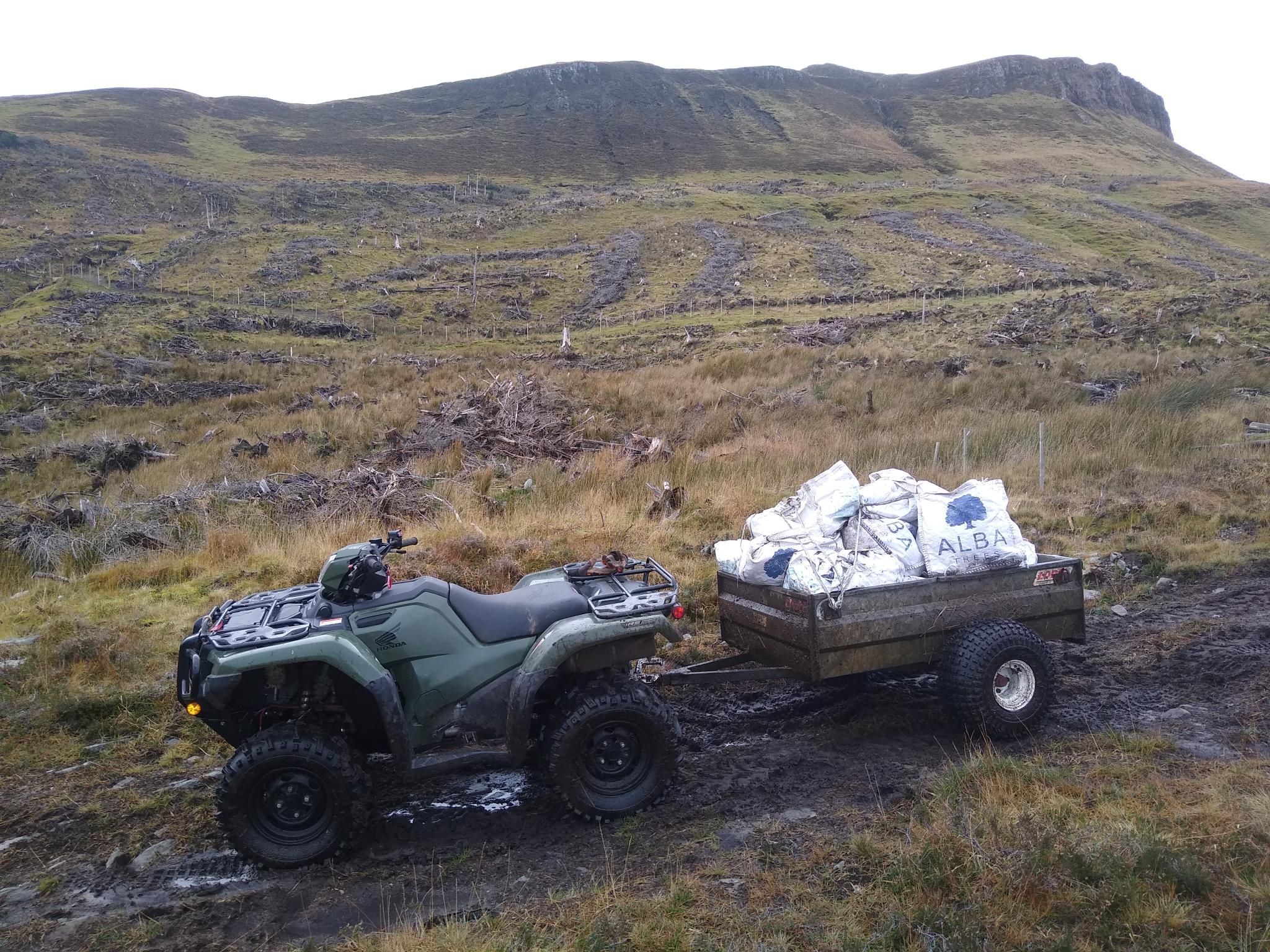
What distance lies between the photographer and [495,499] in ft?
32.8

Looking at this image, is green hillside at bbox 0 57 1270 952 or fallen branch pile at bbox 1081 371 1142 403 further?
fallen branch pile at bbox 1081 371 1142 403

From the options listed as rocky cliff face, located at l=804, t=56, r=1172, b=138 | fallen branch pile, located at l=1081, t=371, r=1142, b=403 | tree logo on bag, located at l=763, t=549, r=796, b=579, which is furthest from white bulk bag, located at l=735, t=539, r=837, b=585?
rocky cliff face, located at l=804, t=56, r=1172, b=138

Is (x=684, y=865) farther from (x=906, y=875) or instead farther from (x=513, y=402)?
(x=513, y=402)

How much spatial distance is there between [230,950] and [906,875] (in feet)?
8.91

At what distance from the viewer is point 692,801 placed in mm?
4293

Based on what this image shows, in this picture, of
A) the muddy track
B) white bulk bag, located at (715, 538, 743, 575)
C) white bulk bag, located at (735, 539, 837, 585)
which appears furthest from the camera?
white bulk bag, located at (715, 538, 743, 575)

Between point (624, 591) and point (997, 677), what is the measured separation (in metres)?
2.26

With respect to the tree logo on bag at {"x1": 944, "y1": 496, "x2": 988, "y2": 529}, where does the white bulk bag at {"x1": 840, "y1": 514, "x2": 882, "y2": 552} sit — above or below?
below

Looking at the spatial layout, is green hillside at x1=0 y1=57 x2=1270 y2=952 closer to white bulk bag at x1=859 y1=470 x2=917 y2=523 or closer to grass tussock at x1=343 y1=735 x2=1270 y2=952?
grass tussock at x1=343 y1=735 x2=1270 y2=952

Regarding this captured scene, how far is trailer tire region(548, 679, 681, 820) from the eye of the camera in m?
4.04

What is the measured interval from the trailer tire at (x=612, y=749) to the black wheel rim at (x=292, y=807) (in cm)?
112

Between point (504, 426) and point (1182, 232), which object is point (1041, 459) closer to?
point (504, 426)

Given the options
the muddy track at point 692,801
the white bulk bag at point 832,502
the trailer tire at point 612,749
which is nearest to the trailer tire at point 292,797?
the muddy track at point 692,801

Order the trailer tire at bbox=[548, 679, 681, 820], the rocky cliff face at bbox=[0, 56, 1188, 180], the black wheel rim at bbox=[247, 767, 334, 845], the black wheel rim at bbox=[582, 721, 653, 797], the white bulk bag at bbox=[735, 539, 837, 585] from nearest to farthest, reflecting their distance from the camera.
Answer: the black wheel rim at bbox=[247, 767, 334, 845]
the trailer tire at bbox=[548, 679, 681, 820]
the black wheel rim at bbox=[582, 721, 653, 797]
the white bulk bag at bbox=[735, 539, 837, 585]
the rocky cliff face at bbox=[0, 56, 1188, 180]
